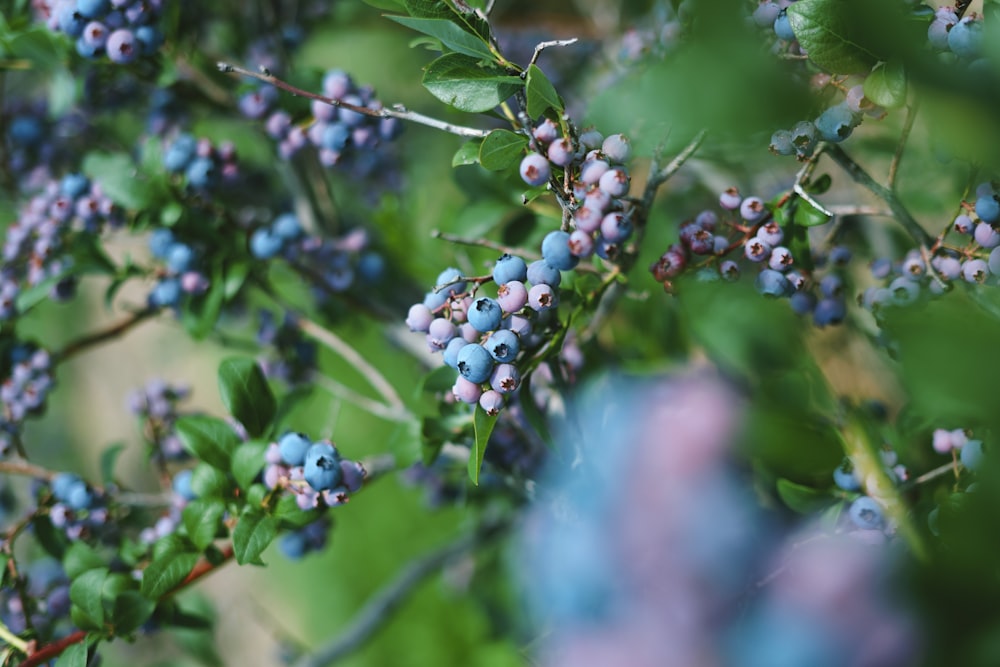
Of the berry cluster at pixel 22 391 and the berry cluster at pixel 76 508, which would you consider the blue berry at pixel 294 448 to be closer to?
the berry cluster at pixel 76 508

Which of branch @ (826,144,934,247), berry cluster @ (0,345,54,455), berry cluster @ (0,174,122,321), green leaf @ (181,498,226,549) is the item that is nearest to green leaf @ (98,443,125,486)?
berry cluster @ (0,345,54,455)

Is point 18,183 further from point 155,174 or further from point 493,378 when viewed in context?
point 493,378

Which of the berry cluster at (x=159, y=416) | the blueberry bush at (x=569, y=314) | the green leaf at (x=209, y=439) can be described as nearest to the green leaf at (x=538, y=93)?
the blueberry bush at (x=569, y=314)

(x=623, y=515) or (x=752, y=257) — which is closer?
(x=623, y=515)

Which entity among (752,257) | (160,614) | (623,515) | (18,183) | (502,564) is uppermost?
(623,515)

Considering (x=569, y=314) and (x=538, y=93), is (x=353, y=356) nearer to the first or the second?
(x=569, y=314)

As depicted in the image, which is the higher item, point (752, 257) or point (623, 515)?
point (623, 515)

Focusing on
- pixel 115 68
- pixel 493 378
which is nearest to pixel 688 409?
pixel 493 378
